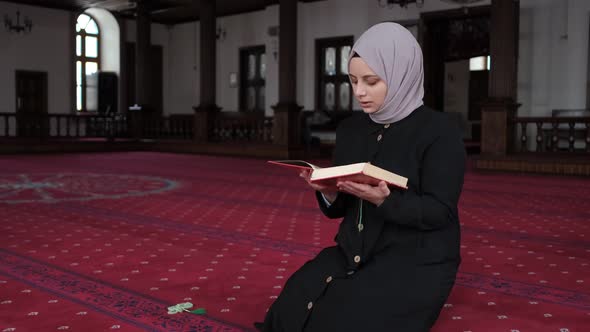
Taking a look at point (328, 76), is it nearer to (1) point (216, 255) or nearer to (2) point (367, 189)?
(1) point (216, 255)

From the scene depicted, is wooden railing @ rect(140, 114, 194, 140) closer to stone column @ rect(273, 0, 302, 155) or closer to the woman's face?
stone column @ rect(273, 0, 302, 155)

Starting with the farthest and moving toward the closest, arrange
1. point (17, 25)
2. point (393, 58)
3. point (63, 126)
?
point (63, 126), point (17, 25), point (393, 58)

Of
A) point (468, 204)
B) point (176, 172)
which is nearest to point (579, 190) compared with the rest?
point (468, 204)

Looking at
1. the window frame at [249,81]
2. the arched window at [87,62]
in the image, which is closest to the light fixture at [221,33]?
the window frame at [249,81]

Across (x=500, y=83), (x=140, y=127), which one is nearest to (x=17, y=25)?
(x=140, y=127)

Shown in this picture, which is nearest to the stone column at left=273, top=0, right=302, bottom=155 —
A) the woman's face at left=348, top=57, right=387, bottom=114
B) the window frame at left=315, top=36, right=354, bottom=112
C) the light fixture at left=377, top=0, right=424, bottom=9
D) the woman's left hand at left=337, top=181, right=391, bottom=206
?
the light fixture at left=377, top=0, right=424, bottom=9

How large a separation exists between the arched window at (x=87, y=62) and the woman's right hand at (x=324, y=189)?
51.6ft

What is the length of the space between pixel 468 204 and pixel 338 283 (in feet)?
11.9

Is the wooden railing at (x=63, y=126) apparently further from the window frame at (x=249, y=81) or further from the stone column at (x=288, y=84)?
the stone column at (x=288, y=84)

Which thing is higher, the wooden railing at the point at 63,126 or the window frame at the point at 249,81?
the window frame at the point at 249,81

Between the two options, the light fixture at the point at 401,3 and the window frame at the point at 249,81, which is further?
the window frame at the point at 249,81

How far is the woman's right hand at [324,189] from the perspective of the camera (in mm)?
1637

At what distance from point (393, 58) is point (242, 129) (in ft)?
35.8

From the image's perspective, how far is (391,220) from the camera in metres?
1.61
